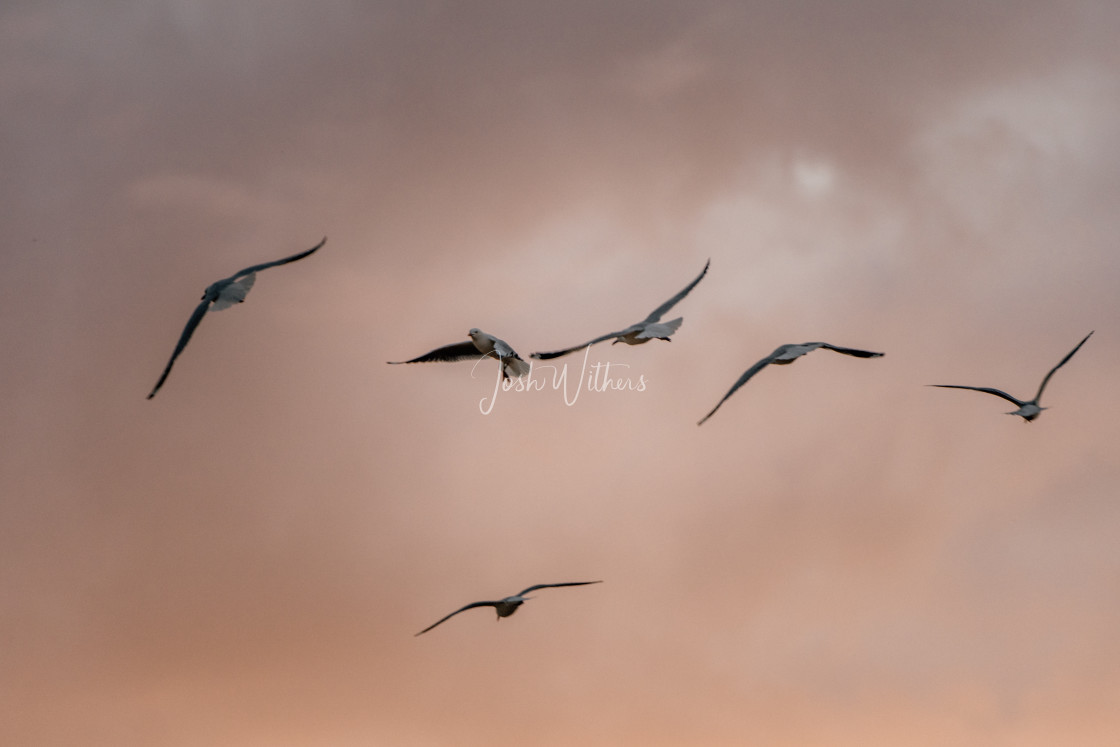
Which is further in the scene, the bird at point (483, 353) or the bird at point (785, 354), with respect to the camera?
the bird at point (483, 353)

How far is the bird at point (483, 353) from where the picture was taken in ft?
91.0

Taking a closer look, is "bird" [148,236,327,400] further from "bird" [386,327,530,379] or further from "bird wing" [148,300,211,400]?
"bird" [386,327,530,379]

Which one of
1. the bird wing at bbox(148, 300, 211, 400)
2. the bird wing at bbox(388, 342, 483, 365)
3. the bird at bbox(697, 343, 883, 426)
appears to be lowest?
the bird wing at bbox(388, 342, 483, 365)

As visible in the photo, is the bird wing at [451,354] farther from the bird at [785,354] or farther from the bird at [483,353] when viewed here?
the bird at [785,354]

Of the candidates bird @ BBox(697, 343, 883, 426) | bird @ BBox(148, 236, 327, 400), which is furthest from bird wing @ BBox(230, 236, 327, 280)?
bird @ BBox(697, 343, 883, 426)

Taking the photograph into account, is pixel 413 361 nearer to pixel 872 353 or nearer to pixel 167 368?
pixel 167 368

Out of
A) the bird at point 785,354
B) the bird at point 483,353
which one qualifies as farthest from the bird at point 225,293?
the bird at point 785,354

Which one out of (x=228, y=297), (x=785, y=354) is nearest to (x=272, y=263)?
(x=228, y=297)

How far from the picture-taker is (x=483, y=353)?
28547 millimetres

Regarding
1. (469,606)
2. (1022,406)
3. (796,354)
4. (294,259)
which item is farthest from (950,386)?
(294,259)

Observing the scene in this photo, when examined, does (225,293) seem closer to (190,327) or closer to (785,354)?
(190,327)

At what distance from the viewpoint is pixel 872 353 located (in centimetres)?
2188

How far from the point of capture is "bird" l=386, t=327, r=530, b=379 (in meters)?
27.8

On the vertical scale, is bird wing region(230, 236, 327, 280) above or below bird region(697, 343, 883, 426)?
above
